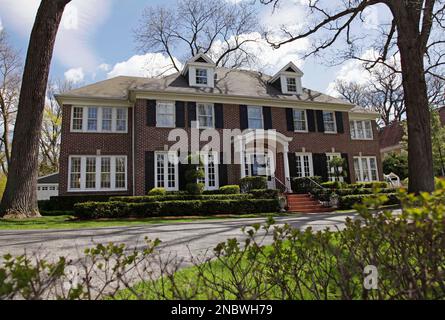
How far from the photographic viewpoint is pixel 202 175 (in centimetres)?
1462

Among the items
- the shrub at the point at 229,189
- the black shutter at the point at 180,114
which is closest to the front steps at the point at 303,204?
the shrub at the point at 229,189

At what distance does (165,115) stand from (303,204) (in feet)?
28.4

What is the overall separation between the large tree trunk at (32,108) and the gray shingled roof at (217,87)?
15.9 ft

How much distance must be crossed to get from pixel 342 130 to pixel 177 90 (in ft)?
35.7

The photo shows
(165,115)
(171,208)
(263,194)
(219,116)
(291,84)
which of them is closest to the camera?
(171,208)

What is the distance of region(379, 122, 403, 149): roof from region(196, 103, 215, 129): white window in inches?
987

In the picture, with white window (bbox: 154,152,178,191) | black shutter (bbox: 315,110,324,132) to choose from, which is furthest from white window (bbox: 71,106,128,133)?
black shutter (bbox: 315,110,324,132)

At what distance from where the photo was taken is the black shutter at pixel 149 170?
Answer: 14953mm

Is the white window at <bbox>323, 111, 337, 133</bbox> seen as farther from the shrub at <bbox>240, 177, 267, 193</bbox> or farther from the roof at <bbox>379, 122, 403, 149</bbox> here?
the roof at <bbox>379, 122, 403, 149</bbox>

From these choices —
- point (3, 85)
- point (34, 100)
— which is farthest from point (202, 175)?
point (3, 85)

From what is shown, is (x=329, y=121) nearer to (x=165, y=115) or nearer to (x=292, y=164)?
(x=292, y=164)

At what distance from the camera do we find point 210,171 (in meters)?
16.1

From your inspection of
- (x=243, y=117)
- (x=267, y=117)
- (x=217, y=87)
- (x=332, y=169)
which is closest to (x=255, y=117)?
(x=267, y=117)
